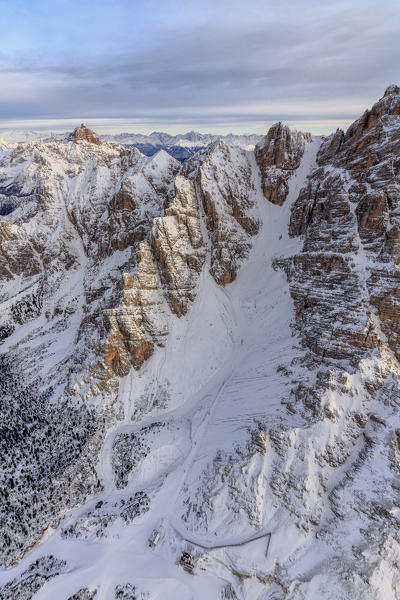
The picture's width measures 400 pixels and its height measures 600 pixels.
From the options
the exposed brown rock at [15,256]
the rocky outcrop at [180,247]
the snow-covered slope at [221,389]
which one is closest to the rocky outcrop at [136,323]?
the snow-covered slope at [221,389]

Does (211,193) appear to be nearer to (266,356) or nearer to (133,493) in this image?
(266,356)

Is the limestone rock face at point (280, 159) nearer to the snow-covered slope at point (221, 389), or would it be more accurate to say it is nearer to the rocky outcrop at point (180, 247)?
the snow-covered slope at point (221, 389)

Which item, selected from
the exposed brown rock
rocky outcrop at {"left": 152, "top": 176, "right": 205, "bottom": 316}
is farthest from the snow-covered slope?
the exposed brown rock

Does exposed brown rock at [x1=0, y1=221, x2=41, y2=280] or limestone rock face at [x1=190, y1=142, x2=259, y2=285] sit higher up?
limestone rock face at [x1=190, y1=142, x2=259, y2=285]

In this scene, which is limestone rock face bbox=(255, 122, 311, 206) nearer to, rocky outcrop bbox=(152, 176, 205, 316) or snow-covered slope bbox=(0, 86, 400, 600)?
snow-covered slope bbox=(0, 86, 400, 600)

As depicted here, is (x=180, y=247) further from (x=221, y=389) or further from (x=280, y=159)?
(x=280, y=159)

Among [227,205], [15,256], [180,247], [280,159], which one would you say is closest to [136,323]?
[180,247]
